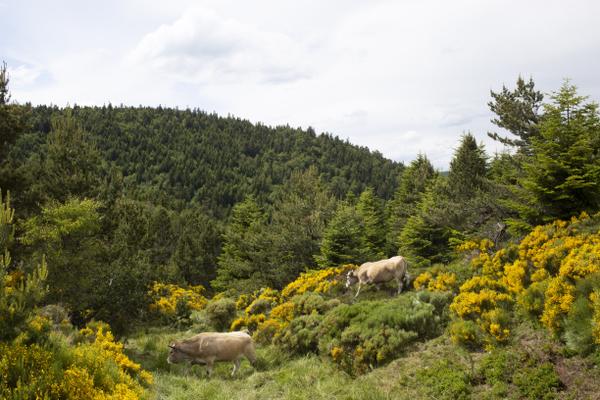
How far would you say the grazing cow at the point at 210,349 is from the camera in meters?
12.1

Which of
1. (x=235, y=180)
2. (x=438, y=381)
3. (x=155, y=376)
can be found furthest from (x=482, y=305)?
(x=235, y=180)

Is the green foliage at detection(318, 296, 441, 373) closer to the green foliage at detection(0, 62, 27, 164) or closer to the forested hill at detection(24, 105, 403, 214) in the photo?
the green foliage at detection(0, 62, 27, 164)

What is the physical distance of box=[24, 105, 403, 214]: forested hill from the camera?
135250 millimetres

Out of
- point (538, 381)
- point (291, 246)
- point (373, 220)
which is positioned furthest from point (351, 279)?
point (373, 220)

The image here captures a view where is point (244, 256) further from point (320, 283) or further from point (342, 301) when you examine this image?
point (342, 301)

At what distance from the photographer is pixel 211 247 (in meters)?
57.4

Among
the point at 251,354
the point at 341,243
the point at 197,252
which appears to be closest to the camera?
the point at 251,354

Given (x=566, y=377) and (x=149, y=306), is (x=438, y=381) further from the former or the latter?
(x=149, y=306)

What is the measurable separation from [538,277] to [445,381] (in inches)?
154

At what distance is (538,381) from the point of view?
7.24m

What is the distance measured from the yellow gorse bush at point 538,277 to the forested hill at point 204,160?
10320 cm

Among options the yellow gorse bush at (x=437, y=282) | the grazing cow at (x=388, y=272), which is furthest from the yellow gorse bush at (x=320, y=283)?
the yellow gorse bush at (x=437, y=282)

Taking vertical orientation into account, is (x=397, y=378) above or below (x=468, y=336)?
below

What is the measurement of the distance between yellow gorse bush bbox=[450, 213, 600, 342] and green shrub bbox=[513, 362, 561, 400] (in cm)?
102
